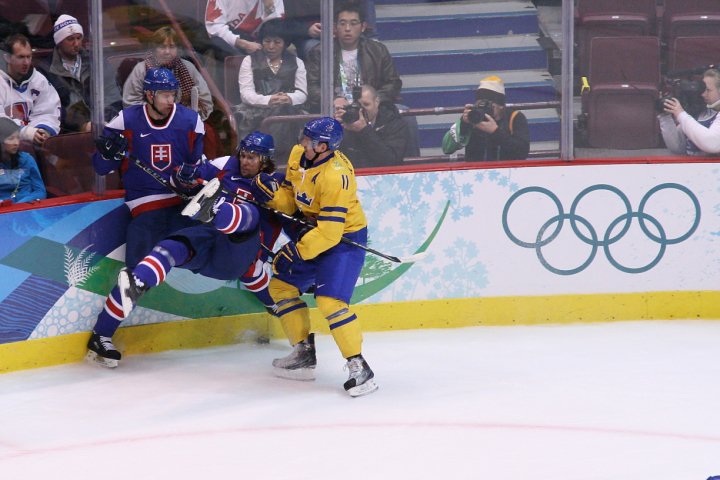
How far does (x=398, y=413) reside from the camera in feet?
15.6

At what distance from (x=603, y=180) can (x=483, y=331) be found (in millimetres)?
955

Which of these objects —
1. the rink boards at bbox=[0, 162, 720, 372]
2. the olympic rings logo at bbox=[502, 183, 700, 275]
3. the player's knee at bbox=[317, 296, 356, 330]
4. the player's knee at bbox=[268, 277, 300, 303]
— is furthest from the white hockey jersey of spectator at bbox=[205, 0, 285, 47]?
the olympic rings logo at bbox=[502, 183, 700, 275]

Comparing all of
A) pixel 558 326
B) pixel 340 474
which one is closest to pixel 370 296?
pixel 558 326

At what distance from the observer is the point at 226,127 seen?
5.68 m

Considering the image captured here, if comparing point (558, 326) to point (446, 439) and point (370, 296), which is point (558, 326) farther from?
point (446, 439)

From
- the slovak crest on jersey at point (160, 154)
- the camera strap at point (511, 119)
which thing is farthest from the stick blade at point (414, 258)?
the slovak crest on jersey at point (160, 154)

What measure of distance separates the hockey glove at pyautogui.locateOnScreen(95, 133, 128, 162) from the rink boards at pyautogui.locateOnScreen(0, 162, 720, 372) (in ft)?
2.59

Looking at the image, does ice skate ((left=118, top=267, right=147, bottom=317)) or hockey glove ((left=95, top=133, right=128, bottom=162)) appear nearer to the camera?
ice skate ((left=118, top=267, right=147, bottom=317))

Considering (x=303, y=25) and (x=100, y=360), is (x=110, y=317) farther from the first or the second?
(x=303, y=25)

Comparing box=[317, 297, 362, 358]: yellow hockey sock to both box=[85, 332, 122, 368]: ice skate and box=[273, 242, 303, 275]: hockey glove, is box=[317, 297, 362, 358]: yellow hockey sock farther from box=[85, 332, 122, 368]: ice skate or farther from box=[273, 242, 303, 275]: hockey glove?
box=[85, 332, 122, 368]: ice skate

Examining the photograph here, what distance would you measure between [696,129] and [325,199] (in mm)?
2236

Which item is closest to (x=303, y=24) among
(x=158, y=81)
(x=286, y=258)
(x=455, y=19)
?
(x=455, y=19)

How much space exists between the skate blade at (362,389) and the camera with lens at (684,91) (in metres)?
2.23

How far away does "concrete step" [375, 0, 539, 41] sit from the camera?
235 inches
